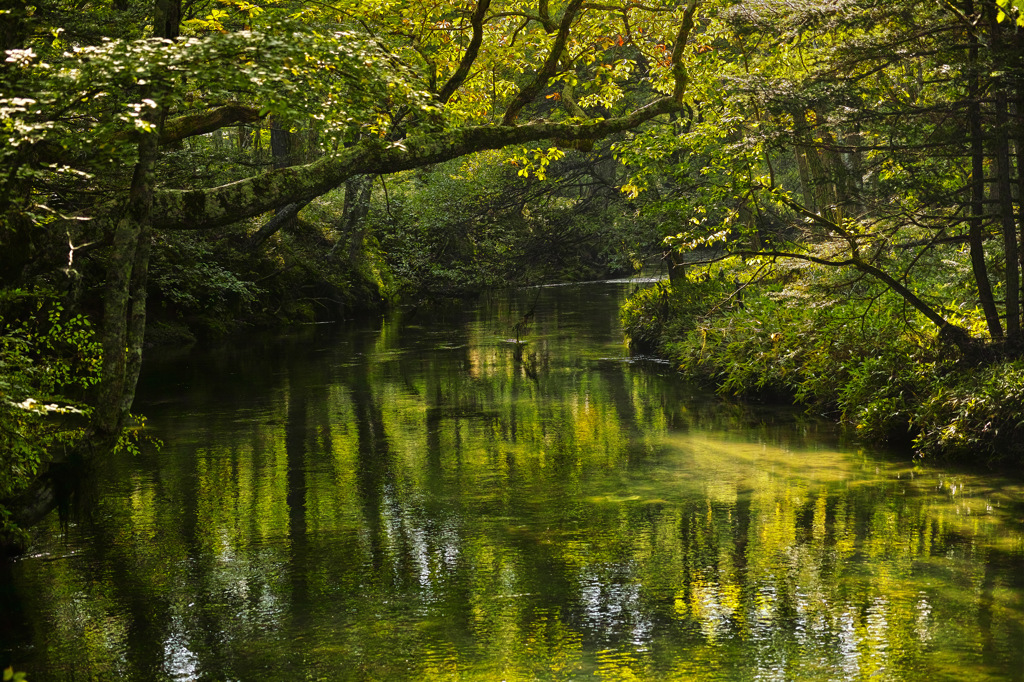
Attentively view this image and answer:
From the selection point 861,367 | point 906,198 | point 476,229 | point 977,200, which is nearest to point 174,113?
point 906,198

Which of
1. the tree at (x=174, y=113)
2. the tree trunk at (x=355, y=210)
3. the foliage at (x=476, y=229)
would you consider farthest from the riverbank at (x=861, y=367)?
the tree trunk at (x=355, y=210)

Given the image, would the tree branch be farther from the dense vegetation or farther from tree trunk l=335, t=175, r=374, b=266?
tree trunk l=335, t=175, r=374, b=266

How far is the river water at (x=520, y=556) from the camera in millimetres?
6797

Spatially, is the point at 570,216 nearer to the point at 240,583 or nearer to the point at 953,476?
the point at 953,476

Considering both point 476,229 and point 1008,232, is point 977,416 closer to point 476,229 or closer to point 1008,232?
A: point 1008,232

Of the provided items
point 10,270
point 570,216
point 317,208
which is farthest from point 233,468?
point 317,208

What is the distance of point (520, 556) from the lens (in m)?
8.86

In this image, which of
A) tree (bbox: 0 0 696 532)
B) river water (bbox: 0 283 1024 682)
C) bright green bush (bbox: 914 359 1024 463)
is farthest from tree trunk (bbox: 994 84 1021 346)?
tree (bbox: 0 0 696 532)

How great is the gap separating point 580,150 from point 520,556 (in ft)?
25.7

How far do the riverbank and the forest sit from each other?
0.13 feet

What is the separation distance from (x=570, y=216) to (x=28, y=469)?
18.9 meters

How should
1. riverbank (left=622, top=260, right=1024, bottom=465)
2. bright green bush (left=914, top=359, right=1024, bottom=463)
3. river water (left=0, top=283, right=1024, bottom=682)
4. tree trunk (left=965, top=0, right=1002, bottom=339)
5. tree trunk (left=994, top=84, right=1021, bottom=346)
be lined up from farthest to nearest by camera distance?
1. tree trunk (left=994, top=84, right=1021, bottom=346)
2. tree trunk (left=965, top=0, right=1002, bottom=339)
3. riverbank (left=622, top=260, right=1024, bottom=465)
4. bright green bush (left=914, top=359, right=1024, bottom=463)
5. river water (left=0, top=283, right=1024, bottom=682)

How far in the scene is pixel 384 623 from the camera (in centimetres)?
738

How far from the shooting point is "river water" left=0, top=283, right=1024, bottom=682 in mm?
6797
